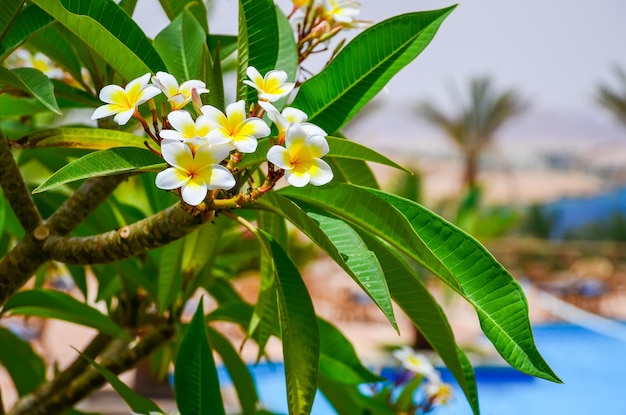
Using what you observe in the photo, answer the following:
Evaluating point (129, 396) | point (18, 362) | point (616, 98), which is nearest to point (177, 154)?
point (129, 396)

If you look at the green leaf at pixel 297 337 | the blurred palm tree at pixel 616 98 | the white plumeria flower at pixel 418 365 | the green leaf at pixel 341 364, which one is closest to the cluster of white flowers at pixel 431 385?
the white plumeria flower at pixel 418 365

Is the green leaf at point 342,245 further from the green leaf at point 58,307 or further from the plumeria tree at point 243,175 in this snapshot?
the green leaf at point 58,307

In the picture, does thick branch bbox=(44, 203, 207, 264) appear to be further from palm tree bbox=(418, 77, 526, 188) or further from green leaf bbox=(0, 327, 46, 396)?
palm tree bbox=(418, 77, 526, 188)

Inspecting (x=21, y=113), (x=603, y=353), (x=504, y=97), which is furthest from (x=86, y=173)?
(x=504, y=97)

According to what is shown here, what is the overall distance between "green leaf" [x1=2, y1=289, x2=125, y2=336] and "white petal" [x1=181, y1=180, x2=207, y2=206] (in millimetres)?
412

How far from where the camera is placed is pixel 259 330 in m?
0.75

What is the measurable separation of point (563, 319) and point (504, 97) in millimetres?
6013

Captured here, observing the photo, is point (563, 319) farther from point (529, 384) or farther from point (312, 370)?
point (312, 370)

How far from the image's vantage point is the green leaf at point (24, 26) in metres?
0.61

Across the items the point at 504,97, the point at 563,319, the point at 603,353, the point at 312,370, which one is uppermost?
the point at 504,97

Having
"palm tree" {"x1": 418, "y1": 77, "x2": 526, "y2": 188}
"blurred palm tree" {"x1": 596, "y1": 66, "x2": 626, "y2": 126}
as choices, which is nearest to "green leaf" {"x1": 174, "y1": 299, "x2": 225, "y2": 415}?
"palm tree" {"x1": 418, "y1": 77, "x2": 526, "y2": 188}

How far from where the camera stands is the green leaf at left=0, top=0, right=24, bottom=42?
547 millimetres

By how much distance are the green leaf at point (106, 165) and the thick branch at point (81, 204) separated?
0.46 feet

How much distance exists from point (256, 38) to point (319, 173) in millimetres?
164
